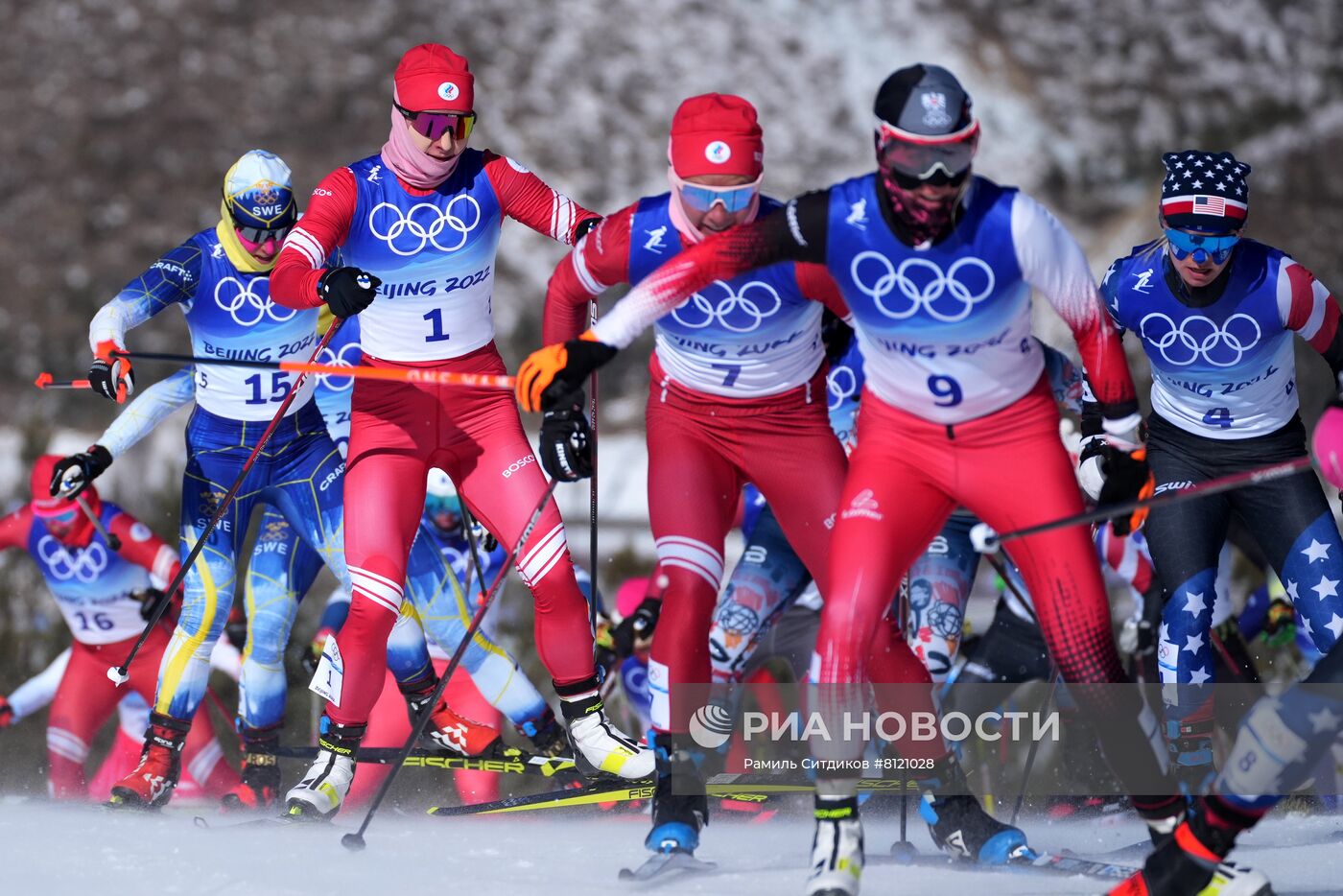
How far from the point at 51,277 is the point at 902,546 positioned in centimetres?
2630

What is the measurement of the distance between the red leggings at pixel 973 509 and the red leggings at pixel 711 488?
2.44 feet

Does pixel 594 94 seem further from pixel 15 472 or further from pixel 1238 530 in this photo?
pixel 1238 530

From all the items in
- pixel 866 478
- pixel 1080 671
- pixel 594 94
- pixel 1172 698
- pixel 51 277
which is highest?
pixel 866 478

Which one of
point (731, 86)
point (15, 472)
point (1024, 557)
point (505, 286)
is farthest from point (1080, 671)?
point (731, 86)

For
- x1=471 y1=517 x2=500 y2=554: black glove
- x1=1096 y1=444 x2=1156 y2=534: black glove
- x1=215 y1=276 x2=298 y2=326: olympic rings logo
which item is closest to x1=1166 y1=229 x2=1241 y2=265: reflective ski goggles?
x1=1096 y1=444 x2=1156 y2=534: black glove

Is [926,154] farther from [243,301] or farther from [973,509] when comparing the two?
[243,301]

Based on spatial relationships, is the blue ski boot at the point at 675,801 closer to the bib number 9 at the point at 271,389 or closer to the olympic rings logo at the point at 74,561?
the bib number 9 at the point at 271,389

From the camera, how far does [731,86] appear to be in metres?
30.5

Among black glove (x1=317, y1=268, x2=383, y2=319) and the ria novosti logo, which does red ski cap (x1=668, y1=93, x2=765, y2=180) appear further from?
the ria novosti logo

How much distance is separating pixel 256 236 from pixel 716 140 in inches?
103

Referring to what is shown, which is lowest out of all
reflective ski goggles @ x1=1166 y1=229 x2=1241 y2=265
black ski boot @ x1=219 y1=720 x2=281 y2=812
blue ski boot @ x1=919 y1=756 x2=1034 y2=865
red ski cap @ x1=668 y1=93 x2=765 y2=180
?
black ski boot @ x1=219 y1=720 x2=281 y2=812

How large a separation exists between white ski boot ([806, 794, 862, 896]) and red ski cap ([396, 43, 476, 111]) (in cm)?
297

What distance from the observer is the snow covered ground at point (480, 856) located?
603 cm

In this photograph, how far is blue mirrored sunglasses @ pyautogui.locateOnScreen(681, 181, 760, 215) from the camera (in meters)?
6.02
